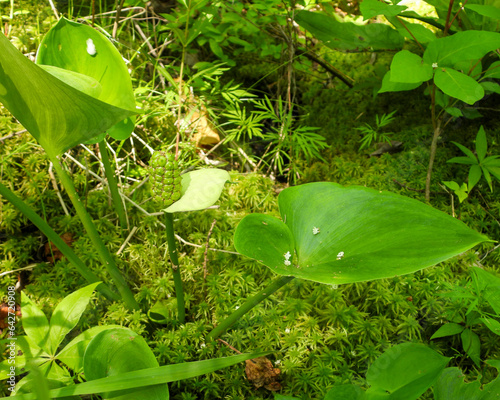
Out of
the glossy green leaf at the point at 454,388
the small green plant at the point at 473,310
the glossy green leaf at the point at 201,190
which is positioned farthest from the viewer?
the small green plant at the point at 473,310

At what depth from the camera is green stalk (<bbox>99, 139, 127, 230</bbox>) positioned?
1.08m

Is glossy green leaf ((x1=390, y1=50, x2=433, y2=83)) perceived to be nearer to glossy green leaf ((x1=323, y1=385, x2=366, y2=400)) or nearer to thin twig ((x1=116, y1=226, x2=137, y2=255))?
glossy green leaf ((x1=323, y1=385, x2=366, y2=400))

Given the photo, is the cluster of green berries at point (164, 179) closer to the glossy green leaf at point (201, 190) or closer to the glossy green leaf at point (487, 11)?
the glossy green leaf at point (201, 190)

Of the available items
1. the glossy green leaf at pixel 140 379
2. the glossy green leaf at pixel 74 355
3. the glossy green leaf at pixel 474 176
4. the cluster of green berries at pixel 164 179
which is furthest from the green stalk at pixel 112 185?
the glossy green leaf at pixel 474 176

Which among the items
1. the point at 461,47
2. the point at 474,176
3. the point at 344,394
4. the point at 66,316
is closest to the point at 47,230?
the point at 66,316

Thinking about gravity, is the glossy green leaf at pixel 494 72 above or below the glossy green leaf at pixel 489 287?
above

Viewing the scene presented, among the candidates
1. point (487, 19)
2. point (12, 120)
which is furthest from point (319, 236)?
point (12, 120)

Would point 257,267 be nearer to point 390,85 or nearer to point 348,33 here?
point 390,85

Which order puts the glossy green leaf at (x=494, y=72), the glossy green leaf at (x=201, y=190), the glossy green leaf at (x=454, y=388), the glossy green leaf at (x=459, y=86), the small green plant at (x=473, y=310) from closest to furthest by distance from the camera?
the glossy green leaf at (x=201, y=190) → the glossy green leaf at (x=454, y=388) → the small green plant at (x=473, y=310) → the glossy green leaf at (x=459, y=86) → the glossy green leaf at (x=494, y=72)

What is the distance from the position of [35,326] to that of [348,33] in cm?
159

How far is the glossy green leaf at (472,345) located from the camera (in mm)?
1011

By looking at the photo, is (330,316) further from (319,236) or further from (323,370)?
(319,236)

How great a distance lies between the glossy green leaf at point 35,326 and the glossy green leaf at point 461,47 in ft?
4.33

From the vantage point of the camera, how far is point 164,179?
2.52 ft
